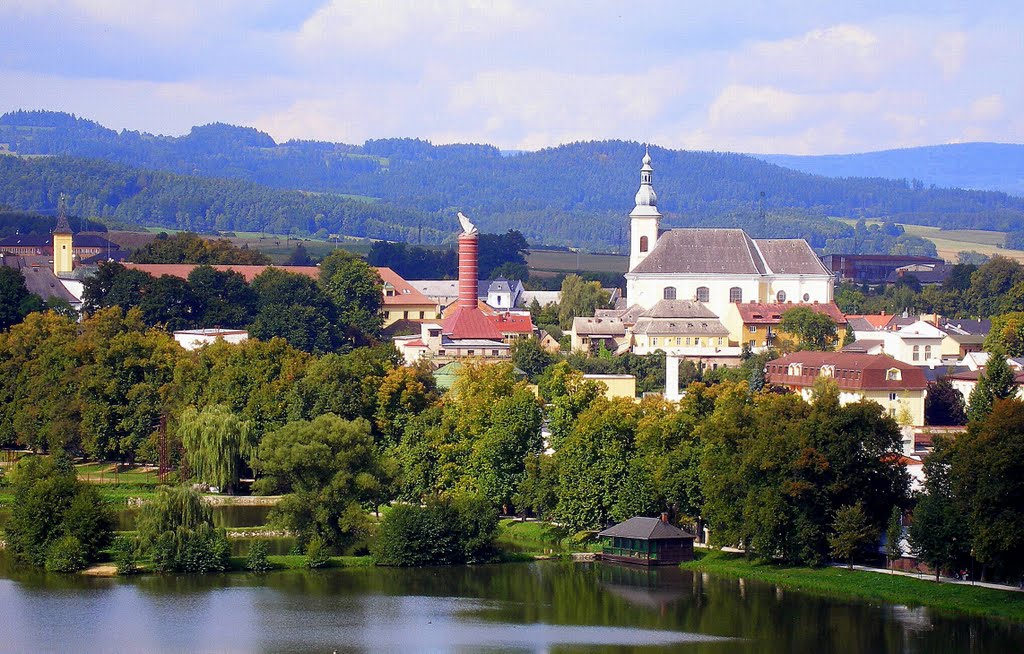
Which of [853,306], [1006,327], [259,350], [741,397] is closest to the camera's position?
[741,397]

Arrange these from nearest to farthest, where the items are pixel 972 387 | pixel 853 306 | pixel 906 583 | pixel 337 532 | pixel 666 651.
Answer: pixel 666 651, pixel 906 583, pixel 337 532, pixel 972 387, pixel 853 306

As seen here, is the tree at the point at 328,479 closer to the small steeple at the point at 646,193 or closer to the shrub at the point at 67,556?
the shrub at the point at 67,556

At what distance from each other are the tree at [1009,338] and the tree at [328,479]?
1549 inches

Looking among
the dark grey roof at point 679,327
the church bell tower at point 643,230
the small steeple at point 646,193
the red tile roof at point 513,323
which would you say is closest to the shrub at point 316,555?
the dark grey roof at point 679,327

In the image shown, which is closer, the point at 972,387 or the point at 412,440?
the point at 412,440

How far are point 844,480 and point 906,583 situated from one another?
3.05m

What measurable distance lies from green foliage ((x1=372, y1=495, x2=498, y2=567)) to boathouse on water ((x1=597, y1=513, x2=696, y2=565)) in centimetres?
287

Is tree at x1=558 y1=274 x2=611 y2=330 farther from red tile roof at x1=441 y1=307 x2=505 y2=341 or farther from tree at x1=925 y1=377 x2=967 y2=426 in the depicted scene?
tree at x1=925 y1=377 x2=967 y2=426

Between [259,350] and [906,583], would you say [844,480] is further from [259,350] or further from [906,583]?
[259,350]

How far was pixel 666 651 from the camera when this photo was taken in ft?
113

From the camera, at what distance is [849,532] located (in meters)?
41.1

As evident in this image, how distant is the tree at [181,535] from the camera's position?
41.7 meters

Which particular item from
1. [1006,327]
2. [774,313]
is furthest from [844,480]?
[774,313]

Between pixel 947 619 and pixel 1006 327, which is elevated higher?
pixel 1006 327
